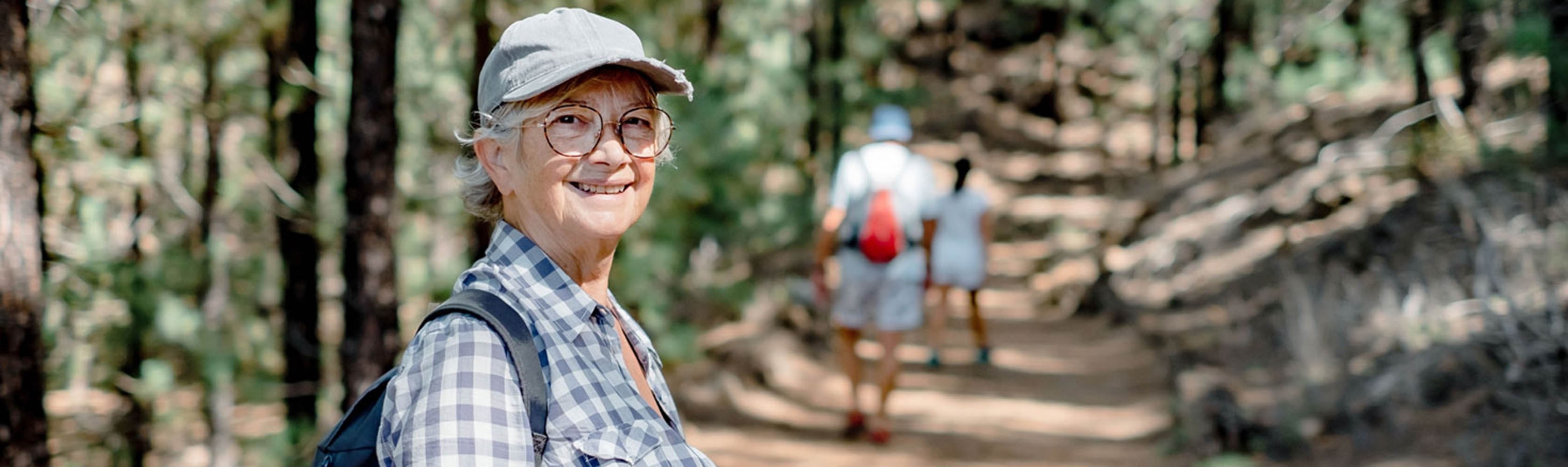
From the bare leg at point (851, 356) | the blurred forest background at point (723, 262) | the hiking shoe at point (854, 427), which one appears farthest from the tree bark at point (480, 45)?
the hiking shoe at point (854, 427)

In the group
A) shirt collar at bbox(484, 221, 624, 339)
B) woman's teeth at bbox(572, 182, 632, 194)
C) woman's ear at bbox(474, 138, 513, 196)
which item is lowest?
shirt collar at bbox(484, 221, 624, 339)

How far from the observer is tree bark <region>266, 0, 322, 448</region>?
26.8 ft

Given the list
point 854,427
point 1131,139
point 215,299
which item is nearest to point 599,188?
point 854,427

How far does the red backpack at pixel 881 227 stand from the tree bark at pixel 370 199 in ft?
8.94

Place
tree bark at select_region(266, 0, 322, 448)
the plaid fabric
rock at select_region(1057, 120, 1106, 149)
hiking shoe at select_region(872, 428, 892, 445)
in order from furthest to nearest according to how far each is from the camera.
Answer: rock at select_region(1057, 120, 1106, 149)
hiking shoe at select_region(872, 428, 892, 445)
tree bark at select_region(266, 0, 322, 448)
the plaid fabric

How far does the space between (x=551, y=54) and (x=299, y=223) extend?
6892mm

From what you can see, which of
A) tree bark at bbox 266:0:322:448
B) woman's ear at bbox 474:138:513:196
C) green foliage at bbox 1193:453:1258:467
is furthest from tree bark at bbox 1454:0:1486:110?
woman's ear at bbox 474:138:513:196

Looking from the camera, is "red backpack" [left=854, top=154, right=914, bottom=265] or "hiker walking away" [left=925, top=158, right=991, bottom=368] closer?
"red backpack" [left=854, top=154, right=914, bottom=265]

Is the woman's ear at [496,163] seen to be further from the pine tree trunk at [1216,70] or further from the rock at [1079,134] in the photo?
the rock at [1079,134]

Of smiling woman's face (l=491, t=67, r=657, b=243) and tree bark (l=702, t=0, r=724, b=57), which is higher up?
tree bark (l=702, t=0, r=724, b=57)

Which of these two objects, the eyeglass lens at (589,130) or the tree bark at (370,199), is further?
the tree bark at (370,199)

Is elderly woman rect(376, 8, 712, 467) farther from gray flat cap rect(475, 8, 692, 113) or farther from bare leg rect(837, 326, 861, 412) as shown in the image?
bare leg rect(837, 326, 861, 412)

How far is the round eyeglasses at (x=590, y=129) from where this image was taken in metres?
2.01

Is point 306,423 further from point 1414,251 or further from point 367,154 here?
point 1414,251
